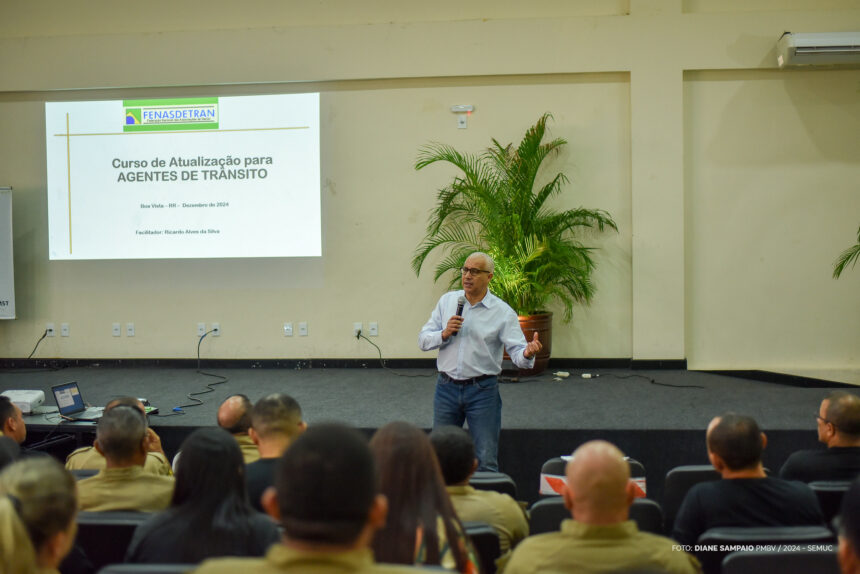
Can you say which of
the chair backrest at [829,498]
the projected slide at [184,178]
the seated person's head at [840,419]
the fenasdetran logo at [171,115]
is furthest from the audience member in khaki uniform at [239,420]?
the fenasdetran logo at [171,115]

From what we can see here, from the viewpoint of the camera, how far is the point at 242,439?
315 cm

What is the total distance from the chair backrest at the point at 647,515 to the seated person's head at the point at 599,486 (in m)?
0.69

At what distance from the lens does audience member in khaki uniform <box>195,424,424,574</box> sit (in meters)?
1.18

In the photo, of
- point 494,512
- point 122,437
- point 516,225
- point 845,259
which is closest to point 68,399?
point 122,437

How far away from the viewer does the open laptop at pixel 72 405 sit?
4465 mm

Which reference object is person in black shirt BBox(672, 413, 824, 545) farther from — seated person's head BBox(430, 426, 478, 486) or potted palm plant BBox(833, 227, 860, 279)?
potted palm plant BBox(833, 227, 860, 279)

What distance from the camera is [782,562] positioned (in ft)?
5.93

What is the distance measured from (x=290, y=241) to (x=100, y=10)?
9.91 ft

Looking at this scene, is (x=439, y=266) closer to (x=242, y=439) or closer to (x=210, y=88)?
(x=210, y=88)

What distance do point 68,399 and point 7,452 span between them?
7.15ft

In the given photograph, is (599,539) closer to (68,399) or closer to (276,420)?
(276,420)

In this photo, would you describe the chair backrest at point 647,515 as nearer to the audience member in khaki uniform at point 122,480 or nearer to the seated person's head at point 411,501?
the seated person's head at point 411,501

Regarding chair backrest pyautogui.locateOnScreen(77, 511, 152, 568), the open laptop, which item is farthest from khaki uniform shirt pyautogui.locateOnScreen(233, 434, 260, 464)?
the open laptop

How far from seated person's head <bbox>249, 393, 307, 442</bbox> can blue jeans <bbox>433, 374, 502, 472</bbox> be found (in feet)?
4.46
